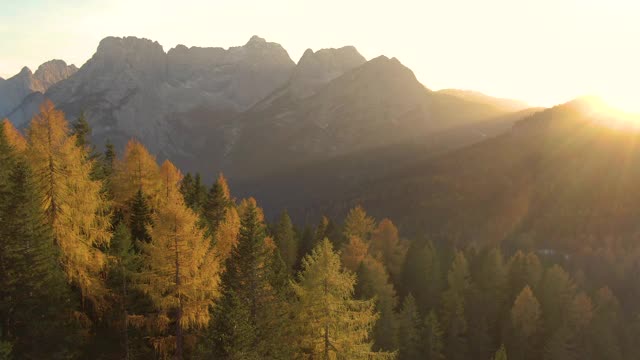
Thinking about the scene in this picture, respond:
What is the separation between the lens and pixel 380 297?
54156mm

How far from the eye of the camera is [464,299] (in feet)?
211

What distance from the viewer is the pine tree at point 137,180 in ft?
139

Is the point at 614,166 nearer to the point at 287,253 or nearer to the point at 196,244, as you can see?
the point at 287,253

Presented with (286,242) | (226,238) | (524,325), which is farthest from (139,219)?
(524,325)

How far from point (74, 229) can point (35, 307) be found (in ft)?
18.1

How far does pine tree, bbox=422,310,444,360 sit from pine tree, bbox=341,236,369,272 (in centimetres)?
1071

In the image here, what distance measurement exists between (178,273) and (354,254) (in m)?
36.9

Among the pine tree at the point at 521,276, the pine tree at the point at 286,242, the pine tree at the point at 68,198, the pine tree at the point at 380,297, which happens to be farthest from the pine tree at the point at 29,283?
the pine tree at the point at 521,276

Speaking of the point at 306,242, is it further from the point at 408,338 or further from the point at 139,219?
the point at 139,219

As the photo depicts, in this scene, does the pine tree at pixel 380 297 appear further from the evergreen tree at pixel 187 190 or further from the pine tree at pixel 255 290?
the pine tree at pixel 255 290

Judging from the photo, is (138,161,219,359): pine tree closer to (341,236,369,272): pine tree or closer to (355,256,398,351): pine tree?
(355,256,398,351): pine tree

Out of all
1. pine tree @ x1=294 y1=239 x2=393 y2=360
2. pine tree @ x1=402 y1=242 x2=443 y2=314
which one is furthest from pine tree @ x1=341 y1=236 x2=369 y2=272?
pine tree @ x1=294 y1=239 x2=393 y2=360

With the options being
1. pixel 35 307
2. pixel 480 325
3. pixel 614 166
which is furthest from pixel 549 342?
pixel 614 166

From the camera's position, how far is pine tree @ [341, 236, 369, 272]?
59312mm
